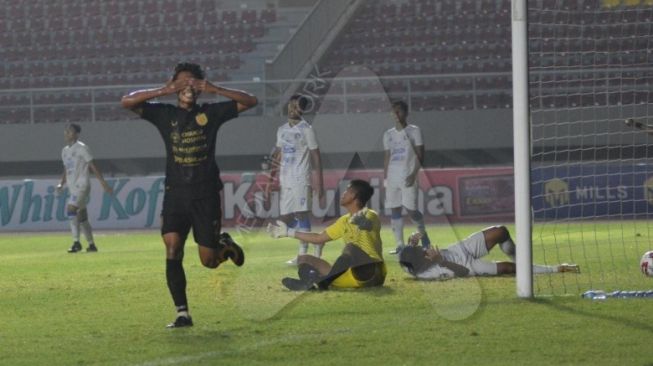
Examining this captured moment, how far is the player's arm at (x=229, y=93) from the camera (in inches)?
386

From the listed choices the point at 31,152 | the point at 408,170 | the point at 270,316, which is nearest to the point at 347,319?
the point at 270,316

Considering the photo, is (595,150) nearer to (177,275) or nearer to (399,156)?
(399,156)

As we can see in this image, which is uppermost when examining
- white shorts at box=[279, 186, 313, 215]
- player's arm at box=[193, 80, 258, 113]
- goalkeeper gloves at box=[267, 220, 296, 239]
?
player's arm at box=[193, 80, 258, 113]

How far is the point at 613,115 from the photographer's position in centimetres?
2662

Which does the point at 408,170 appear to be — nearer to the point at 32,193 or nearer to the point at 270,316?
the point at 270,316

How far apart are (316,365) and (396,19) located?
28777mm

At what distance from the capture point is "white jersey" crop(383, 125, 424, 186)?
60.1ft

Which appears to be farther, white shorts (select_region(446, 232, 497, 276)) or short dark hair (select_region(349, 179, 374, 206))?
white shorts (select_region(446, 232, 497, 276))

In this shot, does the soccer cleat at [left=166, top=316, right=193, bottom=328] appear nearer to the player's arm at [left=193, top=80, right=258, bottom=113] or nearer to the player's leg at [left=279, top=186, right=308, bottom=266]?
the player's arm at [left=193, top=80, right=258, bottom=113]

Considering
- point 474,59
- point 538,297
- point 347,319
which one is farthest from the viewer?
point 474,59

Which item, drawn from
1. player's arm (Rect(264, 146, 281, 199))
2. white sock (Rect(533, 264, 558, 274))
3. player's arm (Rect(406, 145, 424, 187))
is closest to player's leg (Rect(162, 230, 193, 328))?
white sock (Rect(533, 264, 558, 274))

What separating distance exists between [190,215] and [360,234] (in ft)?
8.60

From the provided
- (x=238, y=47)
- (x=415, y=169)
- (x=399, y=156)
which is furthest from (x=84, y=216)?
(x=238, y=47)

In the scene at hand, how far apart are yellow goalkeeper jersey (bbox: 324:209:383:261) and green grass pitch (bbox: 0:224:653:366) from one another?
411mm
